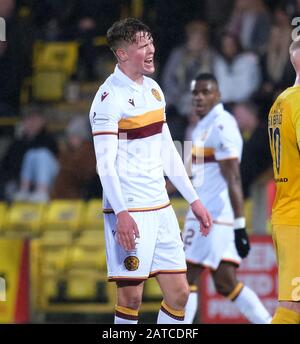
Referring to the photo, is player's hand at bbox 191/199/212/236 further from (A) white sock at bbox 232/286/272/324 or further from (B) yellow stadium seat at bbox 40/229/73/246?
(B) yellow stadium seat at bbox 40/229/73/246

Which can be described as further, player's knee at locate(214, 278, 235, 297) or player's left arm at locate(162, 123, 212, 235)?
player's knee at locate(214, 278, 235, 297)

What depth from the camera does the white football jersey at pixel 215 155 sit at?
9320mm

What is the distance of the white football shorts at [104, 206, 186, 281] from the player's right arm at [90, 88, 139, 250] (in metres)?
0.20

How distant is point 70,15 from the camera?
1670 cm

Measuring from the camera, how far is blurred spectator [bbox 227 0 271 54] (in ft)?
48.4

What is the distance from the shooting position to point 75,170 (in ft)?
46.4

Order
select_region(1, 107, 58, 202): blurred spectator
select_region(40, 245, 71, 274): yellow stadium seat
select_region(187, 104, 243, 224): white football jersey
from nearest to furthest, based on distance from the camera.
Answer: select_region(187, 104, 243, 224): white football jersey, select_region(40, 245, 71, 274): yellow stadium seat, select_region(1, 107, 58, 202): blurred spectator

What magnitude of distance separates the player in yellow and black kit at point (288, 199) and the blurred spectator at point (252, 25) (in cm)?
752

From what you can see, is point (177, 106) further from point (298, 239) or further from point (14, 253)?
point (298, 239)

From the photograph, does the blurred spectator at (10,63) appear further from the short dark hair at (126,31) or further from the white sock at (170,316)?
the white sock at (170,316)

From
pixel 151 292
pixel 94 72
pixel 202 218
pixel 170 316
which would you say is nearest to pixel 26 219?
pixel 151 292

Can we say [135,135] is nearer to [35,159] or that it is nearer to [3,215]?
[3,215]

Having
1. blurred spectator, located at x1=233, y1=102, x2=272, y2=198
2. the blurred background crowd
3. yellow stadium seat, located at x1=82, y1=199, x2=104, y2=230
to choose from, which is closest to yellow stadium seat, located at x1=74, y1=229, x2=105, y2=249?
yellow stadium seat, located at x1=82, y1=199, x2=104, y2=230

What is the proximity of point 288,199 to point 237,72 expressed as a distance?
23.9 feet
